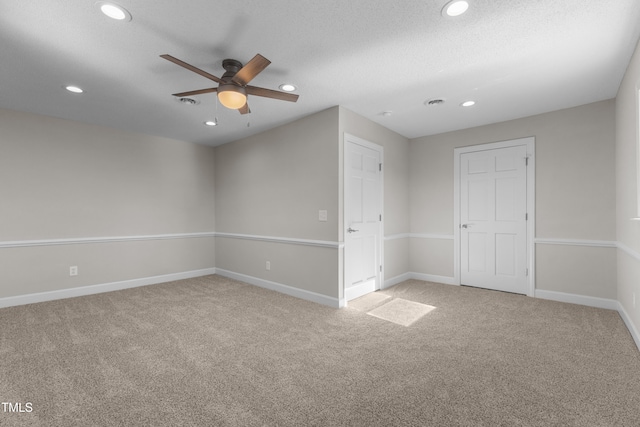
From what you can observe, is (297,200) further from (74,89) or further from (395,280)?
(74,89)

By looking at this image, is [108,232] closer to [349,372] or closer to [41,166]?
[41,166]

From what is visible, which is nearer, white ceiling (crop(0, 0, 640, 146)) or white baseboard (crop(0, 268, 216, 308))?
white ceiling (crop(0, 0, 640, 146))

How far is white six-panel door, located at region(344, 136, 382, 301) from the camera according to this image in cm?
390

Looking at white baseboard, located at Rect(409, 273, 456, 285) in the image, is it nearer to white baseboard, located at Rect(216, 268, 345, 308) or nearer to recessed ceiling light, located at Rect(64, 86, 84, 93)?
white baseboard, located at Rect(216, 268, 345, 308)

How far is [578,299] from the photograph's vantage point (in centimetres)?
371

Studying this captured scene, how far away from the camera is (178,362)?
91.3 inches

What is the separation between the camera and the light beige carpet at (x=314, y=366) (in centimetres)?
172

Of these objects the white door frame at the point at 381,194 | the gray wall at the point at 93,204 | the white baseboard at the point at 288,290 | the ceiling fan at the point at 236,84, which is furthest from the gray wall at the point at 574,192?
the gray wall at the point at 93,204

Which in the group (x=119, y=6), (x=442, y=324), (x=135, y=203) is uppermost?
(x=119, y=6)

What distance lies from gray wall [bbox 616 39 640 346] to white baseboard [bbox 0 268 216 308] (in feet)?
19.0

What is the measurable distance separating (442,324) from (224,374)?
2.17 meters

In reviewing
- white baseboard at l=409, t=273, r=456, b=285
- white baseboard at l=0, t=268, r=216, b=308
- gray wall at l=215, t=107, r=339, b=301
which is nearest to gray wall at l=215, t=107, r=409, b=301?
gray wall at l=215, t=107, r=339, b=301

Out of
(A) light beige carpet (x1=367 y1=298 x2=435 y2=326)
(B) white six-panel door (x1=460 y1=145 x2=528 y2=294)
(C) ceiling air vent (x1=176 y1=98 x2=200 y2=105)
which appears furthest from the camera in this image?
(B) white six-panel door (x1=460 y1=145 x2=528 y2=294)

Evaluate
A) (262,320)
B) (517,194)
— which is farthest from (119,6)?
(517,194)
